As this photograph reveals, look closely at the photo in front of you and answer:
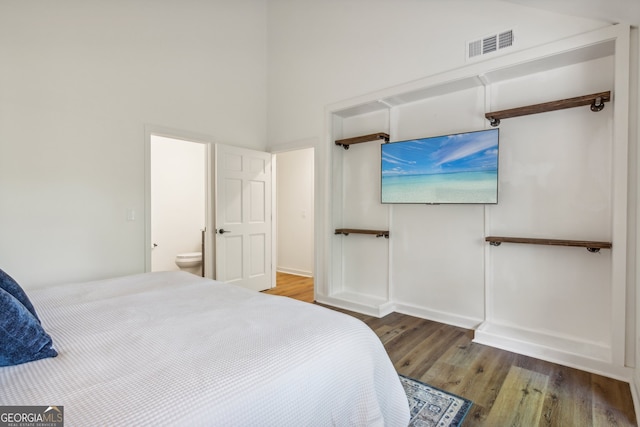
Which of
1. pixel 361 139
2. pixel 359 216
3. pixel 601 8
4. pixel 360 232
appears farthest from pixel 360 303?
pixel 601 8

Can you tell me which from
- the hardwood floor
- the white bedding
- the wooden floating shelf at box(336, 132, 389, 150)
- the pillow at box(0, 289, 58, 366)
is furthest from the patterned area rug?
the wooden floating shelf at box(336, 132, 389, 150)

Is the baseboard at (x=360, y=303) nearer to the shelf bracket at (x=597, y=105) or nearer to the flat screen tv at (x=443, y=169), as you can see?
the flat screen tv at (x=443, y=169)

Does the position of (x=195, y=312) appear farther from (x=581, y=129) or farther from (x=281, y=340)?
(x=581, y=129)

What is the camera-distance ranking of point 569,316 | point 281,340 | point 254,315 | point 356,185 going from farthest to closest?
point 356,185
point 569,316
point 254,315
point 281,340

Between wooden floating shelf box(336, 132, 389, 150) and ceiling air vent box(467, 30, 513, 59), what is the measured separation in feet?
3.48

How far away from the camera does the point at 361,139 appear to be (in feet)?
11.7

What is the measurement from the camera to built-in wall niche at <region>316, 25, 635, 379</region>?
2.24 metres

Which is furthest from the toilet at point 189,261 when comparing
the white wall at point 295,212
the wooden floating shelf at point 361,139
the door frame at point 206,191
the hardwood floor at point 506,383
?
the hardwood floor at point 506,383

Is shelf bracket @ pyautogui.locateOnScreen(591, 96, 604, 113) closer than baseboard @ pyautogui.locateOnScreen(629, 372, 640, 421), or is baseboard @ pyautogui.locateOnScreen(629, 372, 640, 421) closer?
baseboard @ pyautogui.locateOnScreen(629, 372, 640, 421)

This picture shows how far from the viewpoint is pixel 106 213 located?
9.92ft

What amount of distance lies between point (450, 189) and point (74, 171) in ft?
11.3

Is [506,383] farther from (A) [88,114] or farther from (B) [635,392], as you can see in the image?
(A) [88,114]

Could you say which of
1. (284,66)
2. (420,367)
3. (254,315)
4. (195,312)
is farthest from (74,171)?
(420,367)

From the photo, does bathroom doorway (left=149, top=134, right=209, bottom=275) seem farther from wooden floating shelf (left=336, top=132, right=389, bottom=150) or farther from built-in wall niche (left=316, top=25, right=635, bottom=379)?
built-in wall niche (left=316, top=25, right=635, bottom=379)
